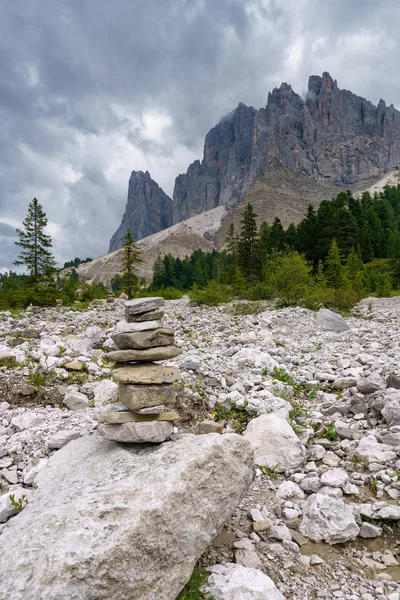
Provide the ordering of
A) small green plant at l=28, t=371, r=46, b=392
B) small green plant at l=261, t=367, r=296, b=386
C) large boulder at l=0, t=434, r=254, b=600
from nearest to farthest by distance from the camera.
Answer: large boulder at l=0, t=434, r=254, b=600 < small green plant at l=28, t=371, r=46, b=392 < small green plant at l=261, t=367, r=296, b=386

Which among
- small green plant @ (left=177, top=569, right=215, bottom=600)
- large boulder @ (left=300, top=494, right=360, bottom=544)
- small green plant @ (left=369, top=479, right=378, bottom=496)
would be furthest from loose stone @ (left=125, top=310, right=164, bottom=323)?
small green plant @ (left=369, top=479, right=378, bottom=496)

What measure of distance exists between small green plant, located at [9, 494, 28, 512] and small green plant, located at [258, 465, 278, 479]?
3.61 m

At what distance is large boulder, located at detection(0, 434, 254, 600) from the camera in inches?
106

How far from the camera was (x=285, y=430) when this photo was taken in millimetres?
6020

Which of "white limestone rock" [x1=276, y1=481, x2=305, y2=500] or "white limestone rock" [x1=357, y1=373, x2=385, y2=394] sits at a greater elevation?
"white limestone rock" [x1=357, y1=373, x2=385, y2=394]

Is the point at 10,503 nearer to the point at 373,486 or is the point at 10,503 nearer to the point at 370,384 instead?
the point at 373,486

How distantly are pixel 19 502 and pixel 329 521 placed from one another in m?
4.10

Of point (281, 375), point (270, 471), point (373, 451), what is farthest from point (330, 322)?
point (270, 471)

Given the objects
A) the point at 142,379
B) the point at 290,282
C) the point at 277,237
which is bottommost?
the point at 142,379

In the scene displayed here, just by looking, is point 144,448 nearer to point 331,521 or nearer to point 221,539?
point 221,539

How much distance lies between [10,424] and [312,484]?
5942mm

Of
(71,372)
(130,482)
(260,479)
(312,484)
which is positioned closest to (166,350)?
(130,482)

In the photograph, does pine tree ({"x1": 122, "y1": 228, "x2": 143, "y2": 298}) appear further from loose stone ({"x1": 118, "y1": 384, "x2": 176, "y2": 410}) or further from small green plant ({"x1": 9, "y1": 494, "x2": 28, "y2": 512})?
small green plant ({"x1": 9, "y1": 494, "x2": 28, "y2": 512})

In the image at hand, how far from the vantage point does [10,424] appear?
6.65 metres
